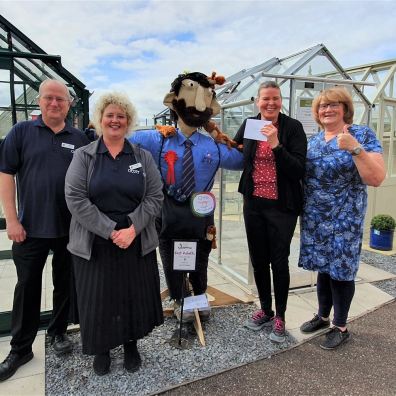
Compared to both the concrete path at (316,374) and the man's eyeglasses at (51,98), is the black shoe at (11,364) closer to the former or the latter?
Answer: the concrete path at (316,374)

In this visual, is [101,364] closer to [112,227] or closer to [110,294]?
[110,294]

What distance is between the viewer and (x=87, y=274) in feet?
7.61

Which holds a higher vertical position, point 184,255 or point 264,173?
point 264,173

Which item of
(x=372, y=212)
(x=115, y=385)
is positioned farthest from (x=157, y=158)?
(x=372, y=212)

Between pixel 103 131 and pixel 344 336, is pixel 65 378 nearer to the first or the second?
pixel 103 131

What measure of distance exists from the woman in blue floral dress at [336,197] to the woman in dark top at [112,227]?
1.23 metres

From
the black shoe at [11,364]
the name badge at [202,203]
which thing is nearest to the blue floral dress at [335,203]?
the name badge at [202,203]

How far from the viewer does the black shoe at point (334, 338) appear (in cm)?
287

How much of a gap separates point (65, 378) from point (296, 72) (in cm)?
345

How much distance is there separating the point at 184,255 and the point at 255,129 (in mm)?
1083

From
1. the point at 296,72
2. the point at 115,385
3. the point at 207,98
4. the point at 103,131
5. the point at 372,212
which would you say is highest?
the point at 296,72

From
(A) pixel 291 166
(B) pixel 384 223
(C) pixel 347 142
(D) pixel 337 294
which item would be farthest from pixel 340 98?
(B) pixel 384 223

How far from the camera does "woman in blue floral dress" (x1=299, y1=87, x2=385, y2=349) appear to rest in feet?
8.59

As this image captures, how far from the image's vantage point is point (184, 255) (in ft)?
9.09
